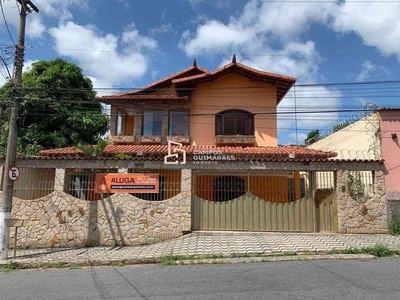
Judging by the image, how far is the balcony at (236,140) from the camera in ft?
50.5

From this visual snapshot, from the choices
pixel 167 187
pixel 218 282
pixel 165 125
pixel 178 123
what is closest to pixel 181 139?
pixel 178 123

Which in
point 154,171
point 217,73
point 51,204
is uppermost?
point 217,73

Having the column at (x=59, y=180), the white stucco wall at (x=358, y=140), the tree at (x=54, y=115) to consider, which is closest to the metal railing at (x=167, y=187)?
the column at (x=59, y=180)

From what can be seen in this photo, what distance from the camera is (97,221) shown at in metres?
9.96

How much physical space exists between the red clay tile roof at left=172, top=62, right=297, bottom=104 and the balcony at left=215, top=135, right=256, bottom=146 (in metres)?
2.94

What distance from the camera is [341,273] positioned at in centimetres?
602

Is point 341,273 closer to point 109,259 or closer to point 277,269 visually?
point 277,269

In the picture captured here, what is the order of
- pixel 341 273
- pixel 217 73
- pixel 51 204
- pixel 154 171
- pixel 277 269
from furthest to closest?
pixel 217 73 → pixel 154 171 → pixel 51 204 → pixel 277 269 → pixel 341 273

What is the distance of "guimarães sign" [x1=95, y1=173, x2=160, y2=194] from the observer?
10.4 m

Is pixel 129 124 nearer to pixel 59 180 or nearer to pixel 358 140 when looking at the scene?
pixel 59 180

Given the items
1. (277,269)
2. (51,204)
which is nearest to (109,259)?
(51,204)

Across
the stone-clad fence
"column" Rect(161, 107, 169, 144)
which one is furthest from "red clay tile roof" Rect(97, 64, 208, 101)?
the stone-clad fence

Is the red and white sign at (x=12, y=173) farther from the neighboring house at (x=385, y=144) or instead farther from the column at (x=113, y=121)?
the neighboring house at (x=385, y=144)

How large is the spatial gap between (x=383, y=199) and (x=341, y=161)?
180 centimetres
